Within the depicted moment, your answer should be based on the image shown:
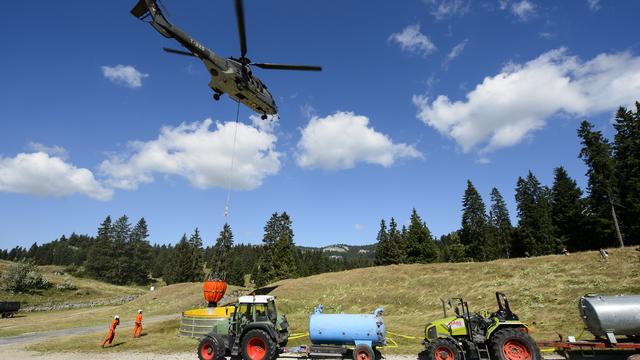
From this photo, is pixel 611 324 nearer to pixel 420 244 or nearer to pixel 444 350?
pixel 444 350

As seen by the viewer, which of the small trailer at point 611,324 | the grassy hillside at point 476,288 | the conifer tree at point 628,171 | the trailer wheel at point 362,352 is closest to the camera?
the small trailer at point 611,324

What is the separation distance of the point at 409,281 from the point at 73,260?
540 ft

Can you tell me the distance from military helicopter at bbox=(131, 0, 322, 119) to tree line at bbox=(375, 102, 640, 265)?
3788 centimetres

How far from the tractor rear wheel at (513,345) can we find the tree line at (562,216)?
34092 millimetres

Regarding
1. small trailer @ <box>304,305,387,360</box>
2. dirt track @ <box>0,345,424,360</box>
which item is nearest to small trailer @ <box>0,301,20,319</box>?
dirt track @ <box>0,345,424,360</box>

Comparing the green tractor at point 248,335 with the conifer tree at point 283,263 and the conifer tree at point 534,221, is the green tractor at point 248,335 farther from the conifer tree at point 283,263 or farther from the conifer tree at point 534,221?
the conifer tree at point 534,221

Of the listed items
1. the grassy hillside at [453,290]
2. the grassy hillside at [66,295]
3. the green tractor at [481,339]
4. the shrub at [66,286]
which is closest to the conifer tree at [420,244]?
the grassy hillside at [453,290]

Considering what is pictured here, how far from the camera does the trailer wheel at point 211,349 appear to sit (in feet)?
42.1

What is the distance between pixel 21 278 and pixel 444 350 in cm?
7366

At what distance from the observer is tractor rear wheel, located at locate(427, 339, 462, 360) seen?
11391mm

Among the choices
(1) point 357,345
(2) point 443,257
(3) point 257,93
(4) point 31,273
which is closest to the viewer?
(1) point 357,345

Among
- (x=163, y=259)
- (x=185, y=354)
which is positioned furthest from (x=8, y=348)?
(x=163, y=259)

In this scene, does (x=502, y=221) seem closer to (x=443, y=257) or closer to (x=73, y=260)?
(x=443, y=257)

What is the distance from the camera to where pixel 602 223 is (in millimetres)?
51031
